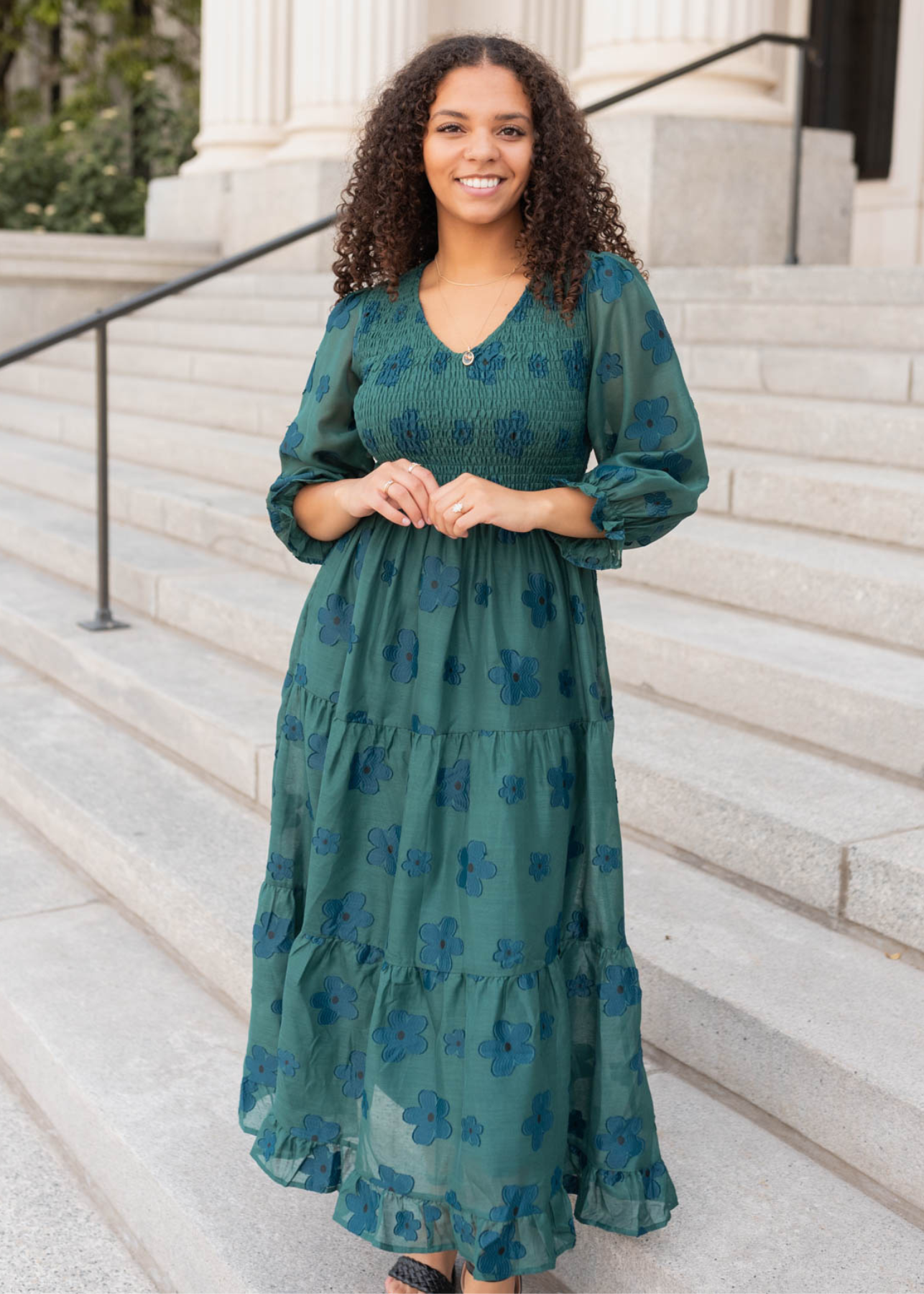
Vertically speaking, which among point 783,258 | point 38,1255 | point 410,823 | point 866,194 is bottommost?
point 38,1255

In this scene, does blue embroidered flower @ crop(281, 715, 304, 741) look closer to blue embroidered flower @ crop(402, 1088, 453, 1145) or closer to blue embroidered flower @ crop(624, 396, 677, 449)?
blue embroidered flower @ crop(402, 1088, 453, 1145)

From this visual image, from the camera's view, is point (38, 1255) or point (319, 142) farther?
point (319, 142)

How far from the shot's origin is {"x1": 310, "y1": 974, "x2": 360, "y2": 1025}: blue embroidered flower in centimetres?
220

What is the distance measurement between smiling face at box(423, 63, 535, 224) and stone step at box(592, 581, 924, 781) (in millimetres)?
1709

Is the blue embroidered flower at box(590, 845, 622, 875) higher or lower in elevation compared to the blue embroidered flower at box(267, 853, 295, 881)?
higher

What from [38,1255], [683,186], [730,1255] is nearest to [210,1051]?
[38,1255]

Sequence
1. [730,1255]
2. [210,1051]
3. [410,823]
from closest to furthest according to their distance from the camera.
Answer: [410,823], [730,1255], [210,1051]

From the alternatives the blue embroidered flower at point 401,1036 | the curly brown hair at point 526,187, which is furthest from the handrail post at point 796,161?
the blue embroidered flower at point 401,1036

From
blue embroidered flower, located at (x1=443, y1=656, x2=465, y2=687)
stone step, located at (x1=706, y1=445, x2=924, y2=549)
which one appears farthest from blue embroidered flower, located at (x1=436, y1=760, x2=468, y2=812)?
stone step, located at (x1=706, y1=445, x2=924, y2=549)

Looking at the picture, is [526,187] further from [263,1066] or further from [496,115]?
[263,1066]

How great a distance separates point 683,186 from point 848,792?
4929 mm

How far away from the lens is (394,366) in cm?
212

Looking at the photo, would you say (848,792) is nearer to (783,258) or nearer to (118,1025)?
(118,1025)

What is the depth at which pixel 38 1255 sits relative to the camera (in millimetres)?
2703
